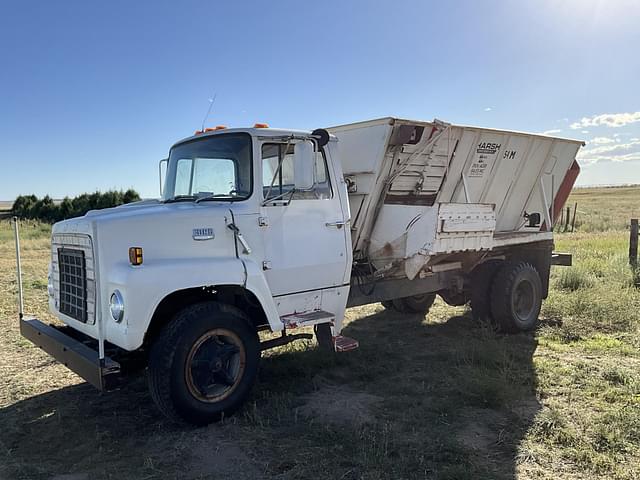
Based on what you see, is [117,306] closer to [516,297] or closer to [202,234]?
[202,234]

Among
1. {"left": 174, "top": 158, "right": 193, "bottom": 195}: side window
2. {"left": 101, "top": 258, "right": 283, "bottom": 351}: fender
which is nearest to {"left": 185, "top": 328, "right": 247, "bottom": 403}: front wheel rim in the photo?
{"left": 101, "top": 258, "right": 283, "bottom": 351}: fender

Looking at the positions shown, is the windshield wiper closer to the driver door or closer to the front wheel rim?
the driver door

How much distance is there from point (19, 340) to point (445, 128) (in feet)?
20.3

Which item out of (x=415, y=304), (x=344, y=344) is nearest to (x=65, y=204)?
(x=415, y=304)

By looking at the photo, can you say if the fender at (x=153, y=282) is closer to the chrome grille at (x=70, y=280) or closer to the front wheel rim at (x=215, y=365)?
the chrome grille at (x=70, y=280)

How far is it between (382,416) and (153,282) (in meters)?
2.30

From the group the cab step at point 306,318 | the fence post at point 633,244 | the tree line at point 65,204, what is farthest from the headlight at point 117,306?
the tree line at point 65,204

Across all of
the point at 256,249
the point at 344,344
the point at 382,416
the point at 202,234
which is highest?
the point at 202,234

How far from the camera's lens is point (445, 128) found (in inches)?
255

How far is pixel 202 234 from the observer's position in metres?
4.68

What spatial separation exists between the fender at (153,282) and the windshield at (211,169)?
2.45 feet

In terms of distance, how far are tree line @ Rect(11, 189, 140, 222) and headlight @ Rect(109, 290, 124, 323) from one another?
1011 inches

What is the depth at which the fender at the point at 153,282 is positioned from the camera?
4133 mm

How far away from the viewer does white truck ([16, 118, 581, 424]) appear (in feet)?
14.3
